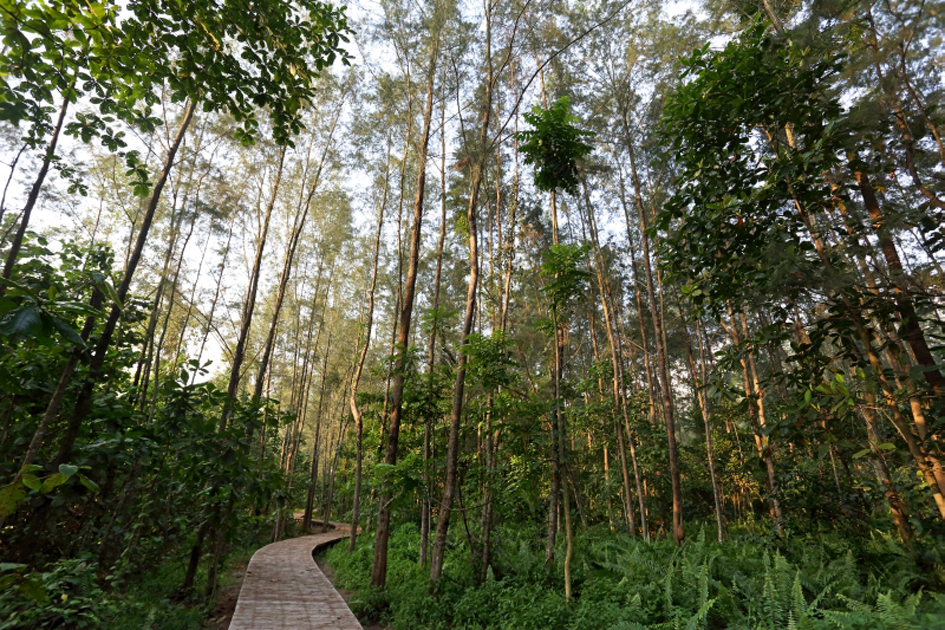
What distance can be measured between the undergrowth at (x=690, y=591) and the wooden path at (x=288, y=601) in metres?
0.56

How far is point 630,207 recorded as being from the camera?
1320cm

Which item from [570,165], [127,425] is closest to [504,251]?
[570,165]

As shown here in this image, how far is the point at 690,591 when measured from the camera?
4781mm

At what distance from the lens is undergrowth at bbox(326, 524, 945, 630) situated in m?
3.70

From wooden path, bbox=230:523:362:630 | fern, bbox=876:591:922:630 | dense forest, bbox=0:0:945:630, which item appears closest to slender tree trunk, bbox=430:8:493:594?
dense forest, bbox=0:0:945:630

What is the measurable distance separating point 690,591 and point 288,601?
566cm

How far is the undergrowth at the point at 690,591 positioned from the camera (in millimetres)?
3699

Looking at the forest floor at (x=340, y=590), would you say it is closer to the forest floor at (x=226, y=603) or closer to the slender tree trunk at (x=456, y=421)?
the slender tree trunk at (x=456, y=421)

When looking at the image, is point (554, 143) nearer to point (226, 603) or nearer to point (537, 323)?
point (537, 323)

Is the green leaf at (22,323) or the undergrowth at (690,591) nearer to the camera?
the green leaf at (22,323)

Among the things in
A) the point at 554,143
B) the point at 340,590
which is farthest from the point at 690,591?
the point at 340,590

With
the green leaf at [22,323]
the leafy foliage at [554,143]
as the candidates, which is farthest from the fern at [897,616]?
the green leaf at [22,323]

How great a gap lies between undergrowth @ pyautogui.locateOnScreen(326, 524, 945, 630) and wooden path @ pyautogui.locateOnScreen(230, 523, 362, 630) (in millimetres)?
562

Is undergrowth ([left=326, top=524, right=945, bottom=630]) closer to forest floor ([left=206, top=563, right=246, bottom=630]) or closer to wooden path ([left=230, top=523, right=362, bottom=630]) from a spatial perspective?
wooden path ([left=230, top=523, right=362, bottom=630])
